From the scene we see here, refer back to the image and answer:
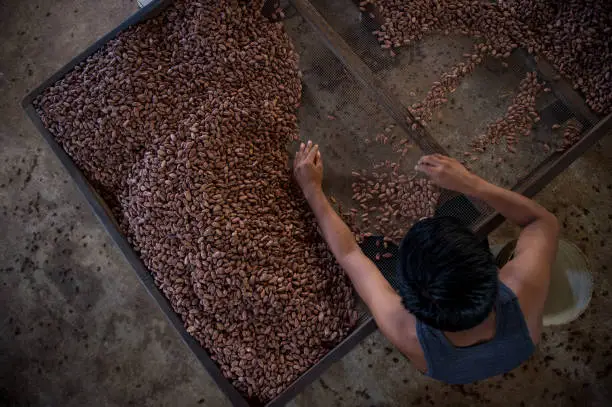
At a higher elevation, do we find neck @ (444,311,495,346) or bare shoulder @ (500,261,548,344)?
neck @ (444,311,495,346)

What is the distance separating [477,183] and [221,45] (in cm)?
104

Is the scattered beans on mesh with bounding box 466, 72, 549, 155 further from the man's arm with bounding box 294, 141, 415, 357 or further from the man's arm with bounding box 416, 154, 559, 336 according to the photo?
the man's arm with bounding box 294, 141, 415, 357

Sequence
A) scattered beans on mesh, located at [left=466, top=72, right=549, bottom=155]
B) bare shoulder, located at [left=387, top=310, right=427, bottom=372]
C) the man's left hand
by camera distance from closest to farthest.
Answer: bare shoulder, located at [left=387, top=310, right=427, bottom=372] < the man's left hand < scattered beans on mesh, located at [left=466, top=72, right=549, bottom=155]

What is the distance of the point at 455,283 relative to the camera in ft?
3.75

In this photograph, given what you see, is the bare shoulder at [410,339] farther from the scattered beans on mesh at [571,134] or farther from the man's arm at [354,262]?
the scattered beans on mesh at [571,134]

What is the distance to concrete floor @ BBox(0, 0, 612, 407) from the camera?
2307 millimetres

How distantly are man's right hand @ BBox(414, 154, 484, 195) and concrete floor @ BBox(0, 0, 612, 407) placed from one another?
2.52 ft

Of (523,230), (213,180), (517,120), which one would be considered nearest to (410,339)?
(523,230)

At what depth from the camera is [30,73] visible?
256cm

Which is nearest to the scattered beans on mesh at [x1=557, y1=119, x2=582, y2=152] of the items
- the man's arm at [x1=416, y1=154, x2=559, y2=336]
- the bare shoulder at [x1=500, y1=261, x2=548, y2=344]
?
the man's arm at [x1=416, y1=154, x2=559, y2=336]

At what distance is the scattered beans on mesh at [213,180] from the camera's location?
1702mm

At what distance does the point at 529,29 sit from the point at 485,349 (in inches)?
52.0

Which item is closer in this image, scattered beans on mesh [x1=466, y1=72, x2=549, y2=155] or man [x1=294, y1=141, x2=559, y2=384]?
man [x1=294, y1=141, x2=559, y2=384]

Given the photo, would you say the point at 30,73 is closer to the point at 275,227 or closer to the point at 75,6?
the point at 75,6
